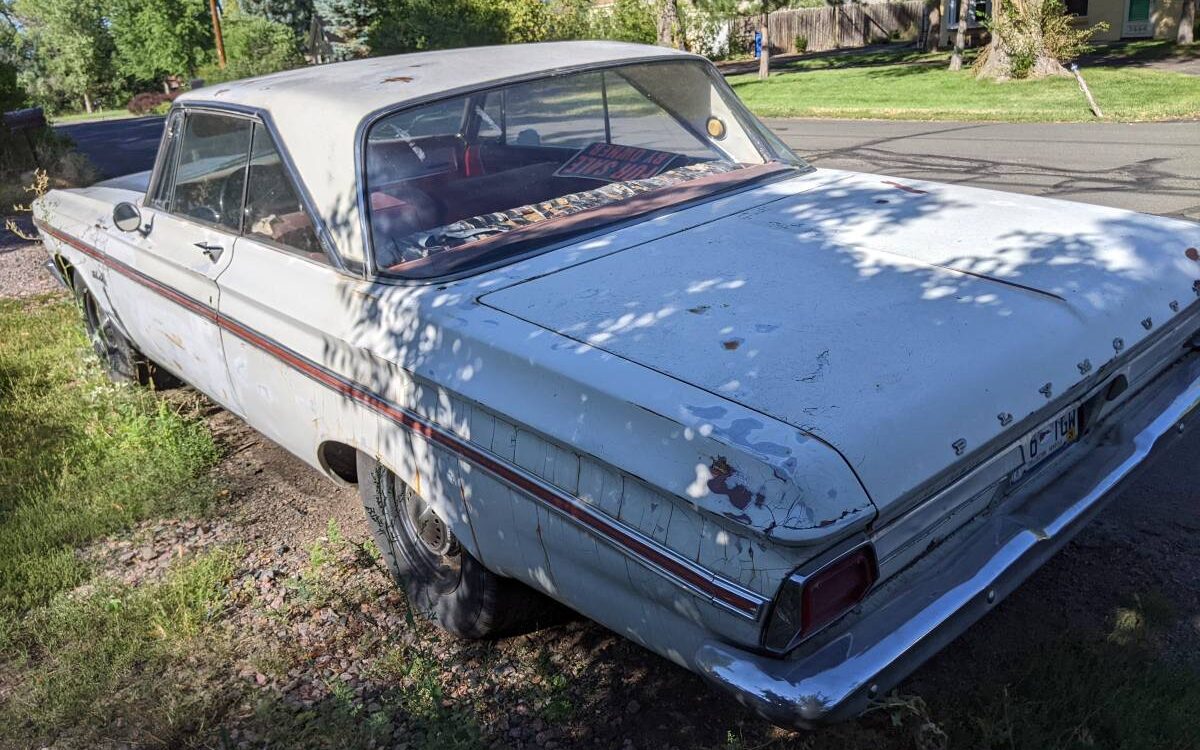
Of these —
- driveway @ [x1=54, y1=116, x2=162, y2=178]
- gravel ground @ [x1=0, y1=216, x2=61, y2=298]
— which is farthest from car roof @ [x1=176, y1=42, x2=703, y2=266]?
driveway @ [x1=54, y1=116, x2=162, y2=178]

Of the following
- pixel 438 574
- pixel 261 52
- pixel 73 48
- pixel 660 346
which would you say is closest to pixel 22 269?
pixel 438 574

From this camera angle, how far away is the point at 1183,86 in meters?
16.6

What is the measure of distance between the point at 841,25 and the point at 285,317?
39.9 m

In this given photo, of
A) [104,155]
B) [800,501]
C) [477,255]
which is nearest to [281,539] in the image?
[477,255]

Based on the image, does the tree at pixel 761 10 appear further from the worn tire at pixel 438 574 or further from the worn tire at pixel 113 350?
the worn tire at pixel 438 574

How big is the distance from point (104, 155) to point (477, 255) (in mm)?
21963

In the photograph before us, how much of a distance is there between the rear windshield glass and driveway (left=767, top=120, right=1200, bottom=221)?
5222 mm

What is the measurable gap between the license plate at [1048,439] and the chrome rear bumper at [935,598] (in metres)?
0.10

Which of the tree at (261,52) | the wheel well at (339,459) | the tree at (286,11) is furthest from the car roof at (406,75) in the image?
the tree at (286,11)

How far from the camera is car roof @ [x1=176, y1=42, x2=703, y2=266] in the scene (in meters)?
3.30

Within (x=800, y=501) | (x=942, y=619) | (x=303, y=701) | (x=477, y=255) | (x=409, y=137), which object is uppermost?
(x=409, y=137)

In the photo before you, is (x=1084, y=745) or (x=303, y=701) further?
(x=303, y=701)

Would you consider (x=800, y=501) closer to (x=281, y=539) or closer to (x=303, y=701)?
(x=303, y=701)

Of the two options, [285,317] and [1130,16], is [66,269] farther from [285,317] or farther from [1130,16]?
[1130,16]
